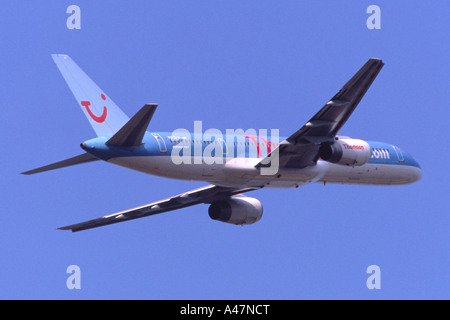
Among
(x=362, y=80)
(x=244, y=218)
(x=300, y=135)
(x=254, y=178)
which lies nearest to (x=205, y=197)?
(x=244, y=218)

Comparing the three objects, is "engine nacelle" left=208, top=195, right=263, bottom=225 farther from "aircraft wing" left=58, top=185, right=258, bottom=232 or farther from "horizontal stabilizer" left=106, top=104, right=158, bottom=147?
"horizontal stabilizer" left=106, top=104, right=158, bottom=147

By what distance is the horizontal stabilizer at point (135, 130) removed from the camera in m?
40.3

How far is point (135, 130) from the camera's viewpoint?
139ft

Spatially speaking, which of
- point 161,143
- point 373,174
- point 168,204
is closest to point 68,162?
point 161,143

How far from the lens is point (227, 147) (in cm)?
4688

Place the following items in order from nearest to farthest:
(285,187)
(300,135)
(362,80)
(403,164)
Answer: (362,80) → (300,135) → (285,187) → (403,164)

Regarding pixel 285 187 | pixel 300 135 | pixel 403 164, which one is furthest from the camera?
pixel 403 164

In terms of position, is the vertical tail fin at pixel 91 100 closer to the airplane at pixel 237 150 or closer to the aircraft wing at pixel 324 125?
the airplane at pixel 237 150

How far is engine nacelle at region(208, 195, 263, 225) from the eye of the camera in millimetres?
52125

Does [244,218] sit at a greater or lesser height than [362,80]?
lesser

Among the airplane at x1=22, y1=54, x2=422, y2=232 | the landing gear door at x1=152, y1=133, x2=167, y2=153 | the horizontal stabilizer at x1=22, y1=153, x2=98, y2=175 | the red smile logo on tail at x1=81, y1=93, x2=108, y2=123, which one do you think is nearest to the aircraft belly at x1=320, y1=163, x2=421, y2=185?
the airplane at x1=22, y1=54, x2=422, y2=232

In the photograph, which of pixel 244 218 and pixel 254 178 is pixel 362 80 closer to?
pixel 254 178

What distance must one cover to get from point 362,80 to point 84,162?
12860mm

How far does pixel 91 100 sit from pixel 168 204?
8.41m
